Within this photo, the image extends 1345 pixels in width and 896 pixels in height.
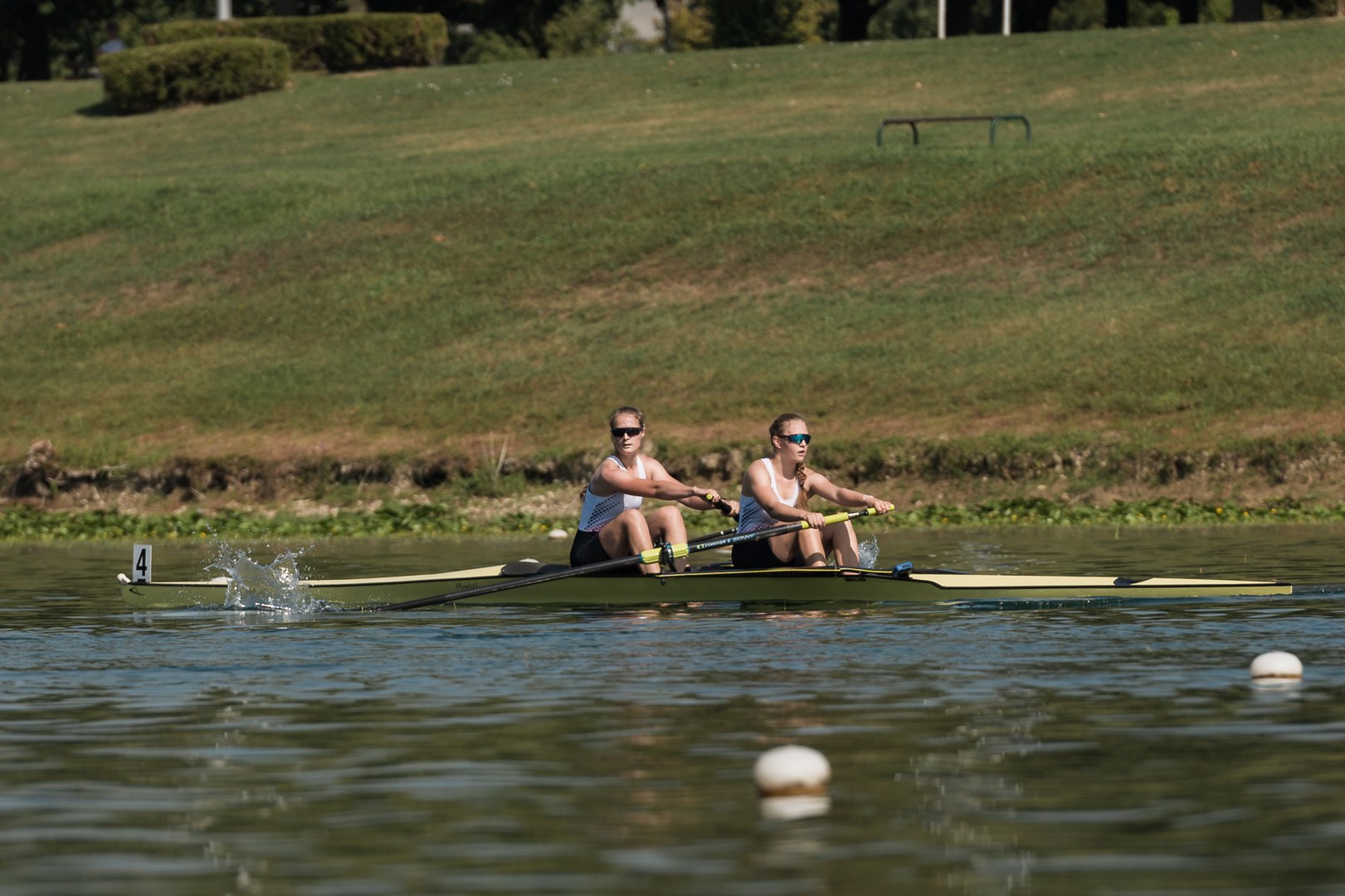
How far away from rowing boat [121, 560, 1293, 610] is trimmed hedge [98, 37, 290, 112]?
153 ft

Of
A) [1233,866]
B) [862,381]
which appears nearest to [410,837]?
[1233,866]

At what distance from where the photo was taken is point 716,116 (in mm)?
56312

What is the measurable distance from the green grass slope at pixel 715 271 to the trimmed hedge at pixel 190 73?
5.05 meters

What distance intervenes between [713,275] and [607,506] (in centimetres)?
2248

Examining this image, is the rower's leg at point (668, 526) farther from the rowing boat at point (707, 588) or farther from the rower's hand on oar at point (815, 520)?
the rower's hand on oar at point (815, 520)

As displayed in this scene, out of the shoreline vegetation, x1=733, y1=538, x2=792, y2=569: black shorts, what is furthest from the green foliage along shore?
x1=733, y1=538, x2=792, y2=569: black shorts

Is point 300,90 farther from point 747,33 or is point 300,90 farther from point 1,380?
point 1,380

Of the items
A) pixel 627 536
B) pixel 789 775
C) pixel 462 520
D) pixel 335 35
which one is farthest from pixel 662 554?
pixel 335 35

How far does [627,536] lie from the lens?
18250mm

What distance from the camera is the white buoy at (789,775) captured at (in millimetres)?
9266

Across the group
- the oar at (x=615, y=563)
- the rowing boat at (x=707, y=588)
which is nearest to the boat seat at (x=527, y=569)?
the rowing boat at (x=707, y=588)

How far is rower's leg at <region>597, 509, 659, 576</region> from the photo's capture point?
1820 cm

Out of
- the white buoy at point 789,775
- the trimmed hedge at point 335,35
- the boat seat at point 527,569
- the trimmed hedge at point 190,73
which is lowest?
the boat seat at point 527,569

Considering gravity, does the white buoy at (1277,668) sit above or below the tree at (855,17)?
below
